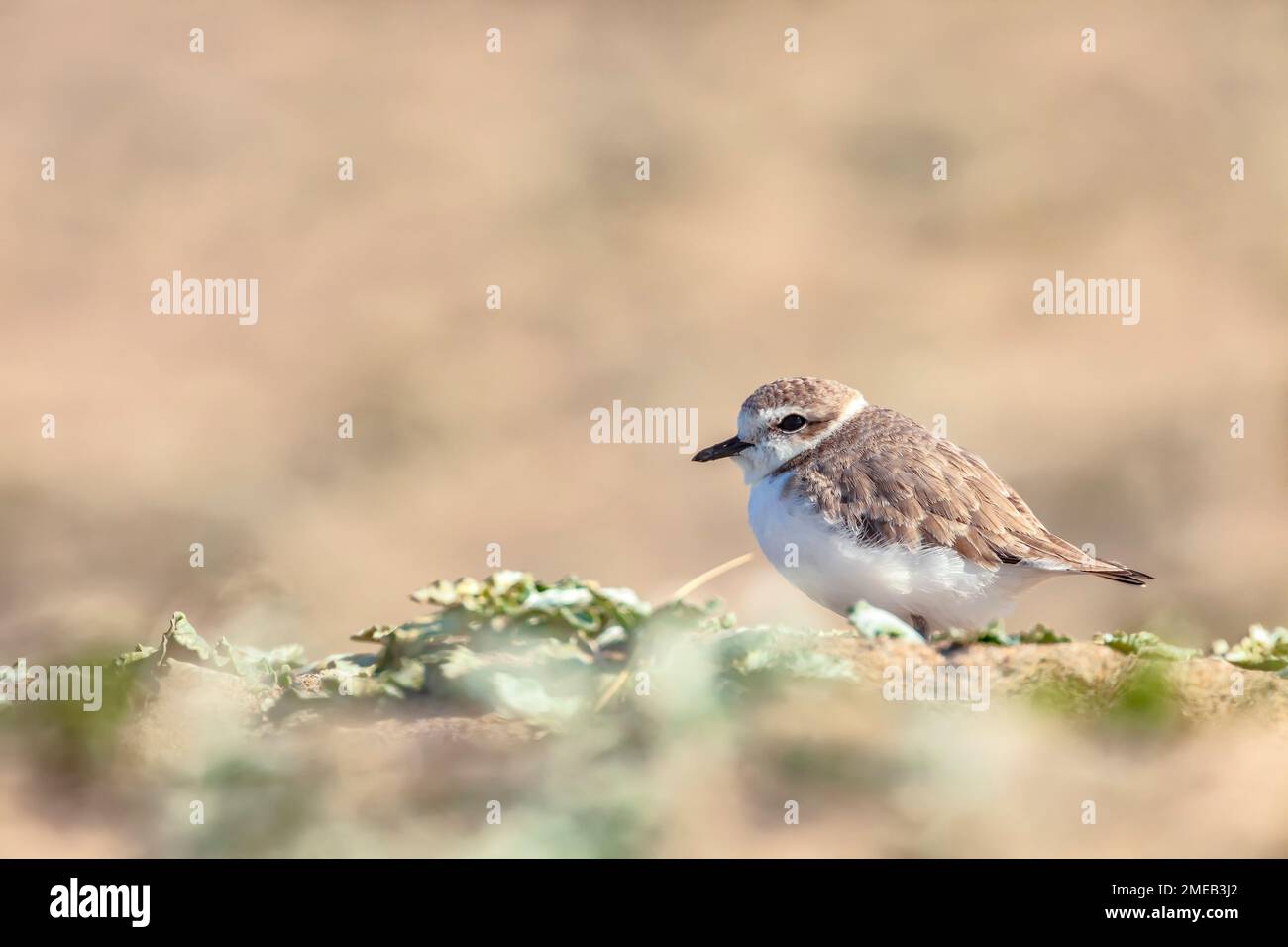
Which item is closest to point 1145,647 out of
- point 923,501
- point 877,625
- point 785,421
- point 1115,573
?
point 1115,573

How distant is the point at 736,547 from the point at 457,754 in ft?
49.3

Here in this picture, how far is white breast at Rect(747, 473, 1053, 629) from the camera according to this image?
8.18 metres

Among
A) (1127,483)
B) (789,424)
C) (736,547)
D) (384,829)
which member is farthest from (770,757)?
(1127,483)

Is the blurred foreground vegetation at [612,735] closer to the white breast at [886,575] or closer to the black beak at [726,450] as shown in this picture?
the white breast at [886,575]

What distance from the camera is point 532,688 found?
681 cm

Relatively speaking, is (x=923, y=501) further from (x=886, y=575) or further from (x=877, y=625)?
(x=877, y=625)

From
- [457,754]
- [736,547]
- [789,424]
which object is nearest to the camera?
[457,754]

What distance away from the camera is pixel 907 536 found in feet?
27.0

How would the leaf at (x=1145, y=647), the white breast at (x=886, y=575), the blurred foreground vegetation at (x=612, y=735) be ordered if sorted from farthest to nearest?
the white breast at (x=886, y=575)
the leaf at (x=1145, y=647)
the blurred foreground vegetation at (x=612, y=735)

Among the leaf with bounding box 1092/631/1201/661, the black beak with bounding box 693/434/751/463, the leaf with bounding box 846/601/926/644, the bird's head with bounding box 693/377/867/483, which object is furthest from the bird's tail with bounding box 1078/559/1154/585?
the black beak with bounding box 693/434/751/463

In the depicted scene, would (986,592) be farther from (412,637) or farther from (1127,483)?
(1127,483)

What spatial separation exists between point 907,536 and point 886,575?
→ 25 cm

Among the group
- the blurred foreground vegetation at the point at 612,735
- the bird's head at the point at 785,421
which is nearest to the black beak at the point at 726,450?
the bird's head at the point at 785,421

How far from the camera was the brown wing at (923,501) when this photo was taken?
827cm
